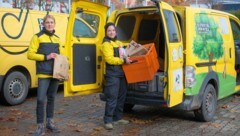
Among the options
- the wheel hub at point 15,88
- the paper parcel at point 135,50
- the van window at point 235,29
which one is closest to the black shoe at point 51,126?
the paper parcel at point 135,50

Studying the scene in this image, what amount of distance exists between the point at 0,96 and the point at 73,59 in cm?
276

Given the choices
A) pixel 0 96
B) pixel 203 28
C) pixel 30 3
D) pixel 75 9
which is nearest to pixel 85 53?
pixel 75 9

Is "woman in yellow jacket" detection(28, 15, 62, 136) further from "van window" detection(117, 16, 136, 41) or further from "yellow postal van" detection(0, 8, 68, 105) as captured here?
"yellow postal van" detection(0, 8, 68, 105)

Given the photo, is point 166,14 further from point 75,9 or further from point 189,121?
point 189,121

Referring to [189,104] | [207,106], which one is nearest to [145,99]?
[189,104]

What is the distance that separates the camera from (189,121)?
763 cm

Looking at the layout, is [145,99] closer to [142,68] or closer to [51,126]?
[142,68]

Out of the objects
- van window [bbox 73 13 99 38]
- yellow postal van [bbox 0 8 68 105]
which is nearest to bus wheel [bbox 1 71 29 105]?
yellow postal van [bbox 0 8 68 105]

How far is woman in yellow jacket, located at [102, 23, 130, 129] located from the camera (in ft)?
22.3

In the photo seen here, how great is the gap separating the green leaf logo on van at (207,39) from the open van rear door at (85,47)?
1625 millimetres

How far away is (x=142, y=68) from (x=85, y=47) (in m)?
1.02

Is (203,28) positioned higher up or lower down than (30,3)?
lower down

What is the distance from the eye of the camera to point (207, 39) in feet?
24.6

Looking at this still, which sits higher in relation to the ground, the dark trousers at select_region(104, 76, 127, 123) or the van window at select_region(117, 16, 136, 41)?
the van window at select_region(117, 16, 136, 41)
